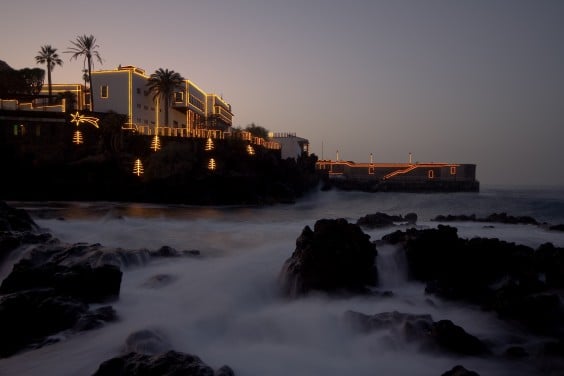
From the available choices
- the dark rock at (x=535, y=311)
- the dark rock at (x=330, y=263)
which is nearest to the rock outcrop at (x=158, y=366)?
the dark rock at (x=330, y=263)

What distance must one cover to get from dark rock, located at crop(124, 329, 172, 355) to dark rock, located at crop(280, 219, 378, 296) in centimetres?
449

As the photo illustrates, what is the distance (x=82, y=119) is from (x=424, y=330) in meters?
54.1

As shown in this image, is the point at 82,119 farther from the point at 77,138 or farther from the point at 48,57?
the point at 48,57

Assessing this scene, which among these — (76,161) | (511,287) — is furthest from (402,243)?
(76,161)

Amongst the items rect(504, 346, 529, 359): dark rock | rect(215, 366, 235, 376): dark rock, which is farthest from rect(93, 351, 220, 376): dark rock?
rect(504, 346, 529, 359): dark rock

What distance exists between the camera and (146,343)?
8023mm

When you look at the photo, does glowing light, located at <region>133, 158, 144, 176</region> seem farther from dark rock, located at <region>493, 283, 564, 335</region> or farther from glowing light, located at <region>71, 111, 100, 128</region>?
dark rock, located at <region>493, 283, 564, 335</region>

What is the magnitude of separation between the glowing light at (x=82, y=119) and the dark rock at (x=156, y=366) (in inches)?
2082

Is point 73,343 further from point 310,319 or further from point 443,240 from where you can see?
point 443,240

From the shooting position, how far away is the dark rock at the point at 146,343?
7.80 metres

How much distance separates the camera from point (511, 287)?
33.8ft

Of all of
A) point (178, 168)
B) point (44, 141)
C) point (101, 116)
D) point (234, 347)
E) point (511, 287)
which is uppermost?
point (101, 116)

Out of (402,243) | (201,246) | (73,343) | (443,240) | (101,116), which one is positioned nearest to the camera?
(73,343)

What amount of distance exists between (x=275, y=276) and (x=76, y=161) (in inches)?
1781
